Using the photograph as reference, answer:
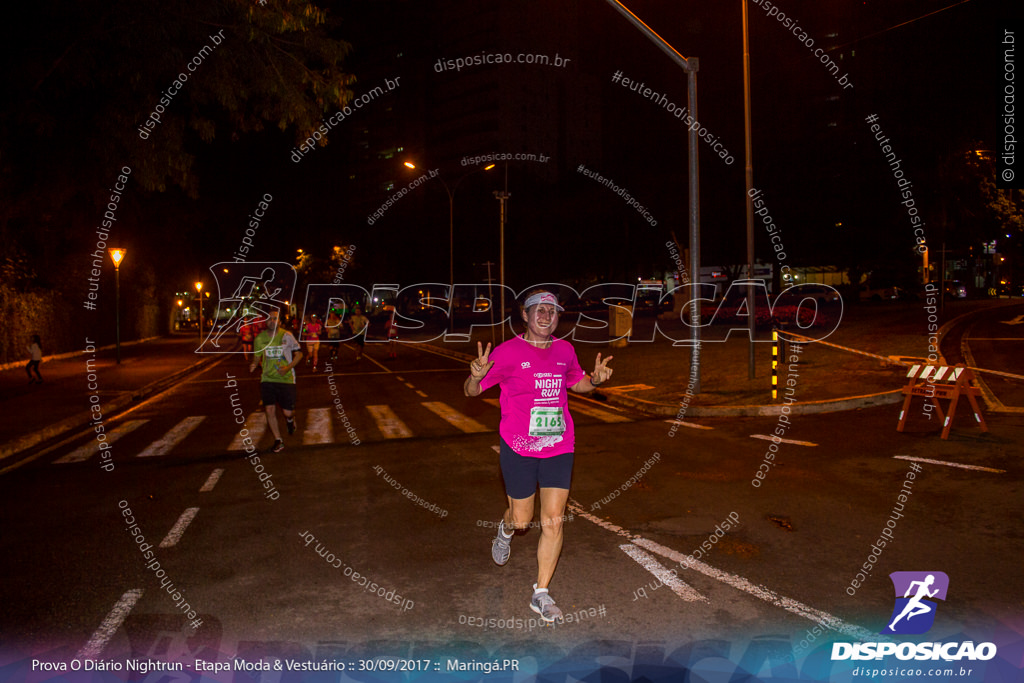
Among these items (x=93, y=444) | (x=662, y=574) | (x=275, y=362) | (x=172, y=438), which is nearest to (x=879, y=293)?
(x=275, y=362)

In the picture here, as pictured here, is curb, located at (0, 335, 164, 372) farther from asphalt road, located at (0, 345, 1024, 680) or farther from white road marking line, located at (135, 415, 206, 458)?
asphalt road, located at (0, 345, 1024, 680)

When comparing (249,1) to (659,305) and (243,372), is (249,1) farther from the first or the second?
(659,305)

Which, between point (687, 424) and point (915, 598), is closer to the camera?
point (915, 598)

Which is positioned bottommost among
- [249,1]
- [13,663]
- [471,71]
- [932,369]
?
[13,663]

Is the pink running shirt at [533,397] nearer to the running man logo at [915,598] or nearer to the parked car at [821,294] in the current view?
the running man logo at [915,598]

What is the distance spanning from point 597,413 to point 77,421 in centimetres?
1000

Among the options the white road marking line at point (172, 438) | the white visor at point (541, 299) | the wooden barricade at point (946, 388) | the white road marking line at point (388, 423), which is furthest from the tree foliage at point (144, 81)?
the wooden barricade at point (946, 388)

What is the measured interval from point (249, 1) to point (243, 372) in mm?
15137

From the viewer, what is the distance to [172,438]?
38.6 ft

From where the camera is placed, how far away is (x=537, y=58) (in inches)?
5512

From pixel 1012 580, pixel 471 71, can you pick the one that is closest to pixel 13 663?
pixel 1012 580

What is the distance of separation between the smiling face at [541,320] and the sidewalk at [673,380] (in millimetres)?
8871

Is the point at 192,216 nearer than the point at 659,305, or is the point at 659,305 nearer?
the point at 192,216

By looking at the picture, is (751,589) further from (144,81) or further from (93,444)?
(144,81)
